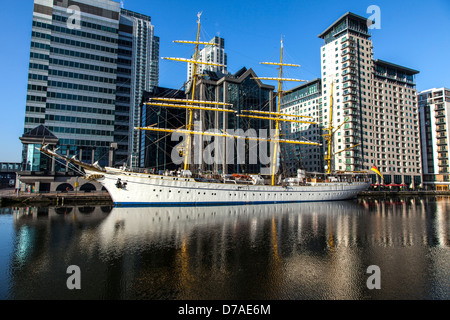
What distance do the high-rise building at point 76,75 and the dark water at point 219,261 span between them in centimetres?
4566

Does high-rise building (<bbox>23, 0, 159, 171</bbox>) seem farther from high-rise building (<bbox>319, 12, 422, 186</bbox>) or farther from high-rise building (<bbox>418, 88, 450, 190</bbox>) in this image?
high-rise building (<bbox>418, 88, 450, 190</bbox>)

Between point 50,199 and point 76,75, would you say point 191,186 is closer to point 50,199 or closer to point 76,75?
point 50,199

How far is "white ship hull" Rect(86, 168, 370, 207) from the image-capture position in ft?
122

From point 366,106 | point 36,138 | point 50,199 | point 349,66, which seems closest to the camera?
point 50,199

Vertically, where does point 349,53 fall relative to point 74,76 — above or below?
above

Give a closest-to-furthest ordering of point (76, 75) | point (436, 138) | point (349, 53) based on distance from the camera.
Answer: point (76, 75) < point (349, 53) < point (436, 138)

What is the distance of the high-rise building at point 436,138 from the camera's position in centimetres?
10150

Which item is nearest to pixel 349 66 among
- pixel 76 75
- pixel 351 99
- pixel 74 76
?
pixel 351 99

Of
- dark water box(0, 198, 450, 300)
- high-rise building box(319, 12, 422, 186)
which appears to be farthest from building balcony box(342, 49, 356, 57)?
dark water box(0, 198, 450, 300)

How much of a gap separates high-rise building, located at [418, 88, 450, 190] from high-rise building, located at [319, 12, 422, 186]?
12.1 meters

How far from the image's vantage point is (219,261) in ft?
46.3

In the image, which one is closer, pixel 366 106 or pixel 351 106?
pixel 351 106

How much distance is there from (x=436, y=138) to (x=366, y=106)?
43.0 meters
